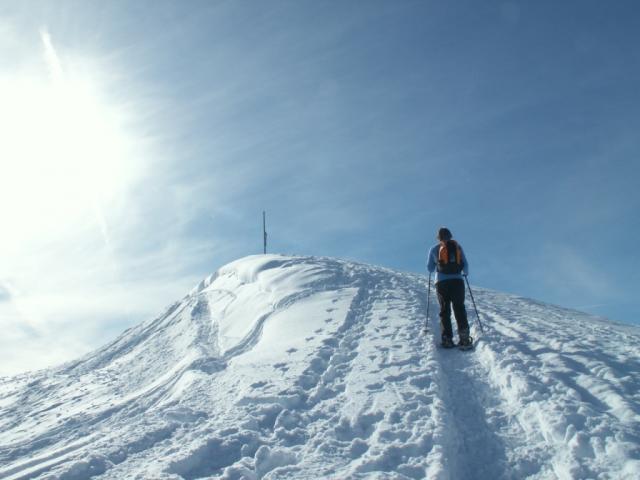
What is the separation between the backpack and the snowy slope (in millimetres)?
1427

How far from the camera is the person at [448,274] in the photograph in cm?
1081

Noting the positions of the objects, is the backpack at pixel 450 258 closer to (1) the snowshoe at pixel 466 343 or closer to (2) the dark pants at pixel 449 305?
(2) the dark pants at pixel 449 305

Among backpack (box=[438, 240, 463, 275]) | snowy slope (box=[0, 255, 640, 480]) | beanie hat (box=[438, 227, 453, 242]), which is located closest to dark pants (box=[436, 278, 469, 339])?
backpack (box=[438, 240, 463, 275])

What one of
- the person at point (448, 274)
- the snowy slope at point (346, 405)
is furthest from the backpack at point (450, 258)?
the snowy slope at point (346, 405)

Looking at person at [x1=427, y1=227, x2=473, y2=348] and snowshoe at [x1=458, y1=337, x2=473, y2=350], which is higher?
person at [x1=427, y1=227, x2=473, y2=348]

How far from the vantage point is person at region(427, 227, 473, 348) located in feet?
35.5

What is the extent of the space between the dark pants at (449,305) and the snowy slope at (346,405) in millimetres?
498

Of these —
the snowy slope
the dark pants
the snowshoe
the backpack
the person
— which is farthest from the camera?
the backpack

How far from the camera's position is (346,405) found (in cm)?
777

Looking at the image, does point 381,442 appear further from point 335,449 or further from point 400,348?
point 400,348

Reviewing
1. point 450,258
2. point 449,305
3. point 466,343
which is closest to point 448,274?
point 450,258

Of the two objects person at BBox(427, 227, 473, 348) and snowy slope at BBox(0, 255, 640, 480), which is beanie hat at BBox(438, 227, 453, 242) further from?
snowy slope at BBox(0, 255, 640, 480)

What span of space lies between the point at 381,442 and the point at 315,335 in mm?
5557

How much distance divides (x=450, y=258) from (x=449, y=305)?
1002 mm
